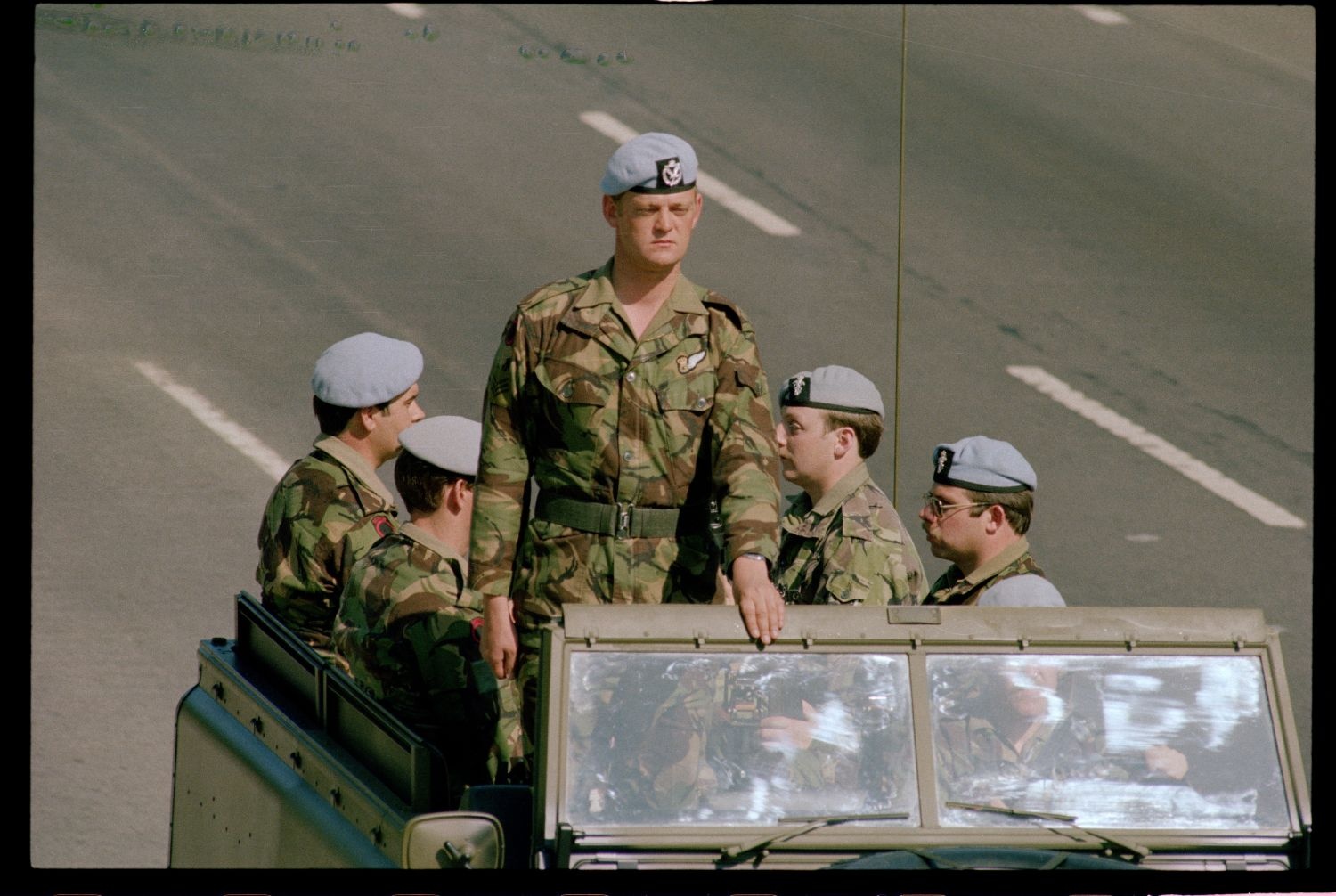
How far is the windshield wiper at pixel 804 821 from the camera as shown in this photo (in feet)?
20.5

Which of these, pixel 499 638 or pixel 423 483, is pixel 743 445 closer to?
pixel 499 638

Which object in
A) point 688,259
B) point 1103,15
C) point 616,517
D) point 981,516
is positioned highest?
point 1103,15

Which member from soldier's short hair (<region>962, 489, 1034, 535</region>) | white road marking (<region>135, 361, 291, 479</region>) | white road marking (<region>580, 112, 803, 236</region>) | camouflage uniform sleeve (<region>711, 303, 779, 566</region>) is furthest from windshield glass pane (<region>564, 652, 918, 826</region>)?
white road marking (<region>580, 112, 803, 236</region>)

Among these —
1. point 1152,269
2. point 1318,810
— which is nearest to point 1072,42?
point 1152,269

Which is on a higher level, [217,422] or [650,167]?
[217,422]

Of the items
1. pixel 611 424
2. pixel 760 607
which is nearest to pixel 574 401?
pixel 611 424

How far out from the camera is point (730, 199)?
16797 mm

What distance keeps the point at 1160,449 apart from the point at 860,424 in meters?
6.68

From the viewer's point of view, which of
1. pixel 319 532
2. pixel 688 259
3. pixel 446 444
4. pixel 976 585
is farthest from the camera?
pixel 688 259

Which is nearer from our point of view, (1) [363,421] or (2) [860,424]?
(2) [860,424]

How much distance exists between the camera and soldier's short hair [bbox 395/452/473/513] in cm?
770

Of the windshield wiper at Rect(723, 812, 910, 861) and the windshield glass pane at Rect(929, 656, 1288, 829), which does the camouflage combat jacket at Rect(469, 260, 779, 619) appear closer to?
the windshield glass pane at Rect(929, 656, 1288, 829)

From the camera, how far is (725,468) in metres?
7.28

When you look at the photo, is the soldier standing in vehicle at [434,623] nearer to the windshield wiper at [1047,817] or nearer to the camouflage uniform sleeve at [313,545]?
the camouflage uniform sleeve at [313,545]
